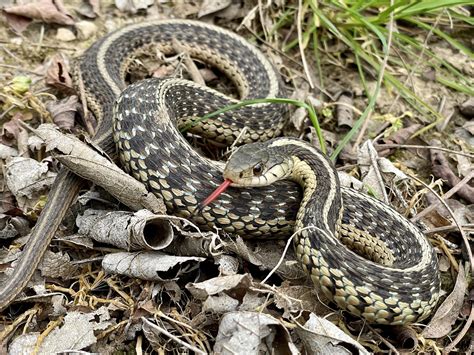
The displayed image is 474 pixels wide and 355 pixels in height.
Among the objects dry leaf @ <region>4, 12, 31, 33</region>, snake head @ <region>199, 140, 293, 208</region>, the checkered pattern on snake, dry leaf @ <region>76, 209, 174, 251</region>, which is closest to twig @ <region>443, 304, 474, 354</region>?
the checkered pattern on snake

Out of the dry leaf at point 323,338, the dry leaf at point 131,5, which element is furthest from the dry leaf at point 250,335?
the dry leaf at point 131,5

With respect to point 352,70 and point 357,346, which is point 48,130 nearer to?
point 357,346

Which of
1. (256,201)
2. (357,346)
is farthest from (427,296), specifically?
(256,201)

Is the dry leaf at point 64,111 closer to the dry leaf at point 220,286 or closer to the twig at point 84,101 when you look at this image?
the twig at point 84,101

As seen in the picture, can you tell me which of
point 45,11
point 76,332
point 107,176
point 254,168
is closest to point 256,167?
point 254,168

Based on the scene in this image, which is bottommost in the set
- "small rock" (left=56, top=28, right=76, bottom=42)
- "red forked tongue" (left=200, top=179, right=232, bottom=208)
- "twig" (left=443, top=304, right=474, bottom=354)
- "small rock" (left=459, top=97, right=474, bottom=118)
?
"twig" (left=443, top=304, right=474, bottom=354)

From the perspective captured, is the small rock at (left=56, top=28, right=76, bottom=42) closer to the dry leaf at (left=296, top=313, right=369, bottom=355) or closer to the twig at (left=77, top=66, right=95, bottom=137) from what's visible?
the twig at (left=77, top=66, right=95, bottom=137)
